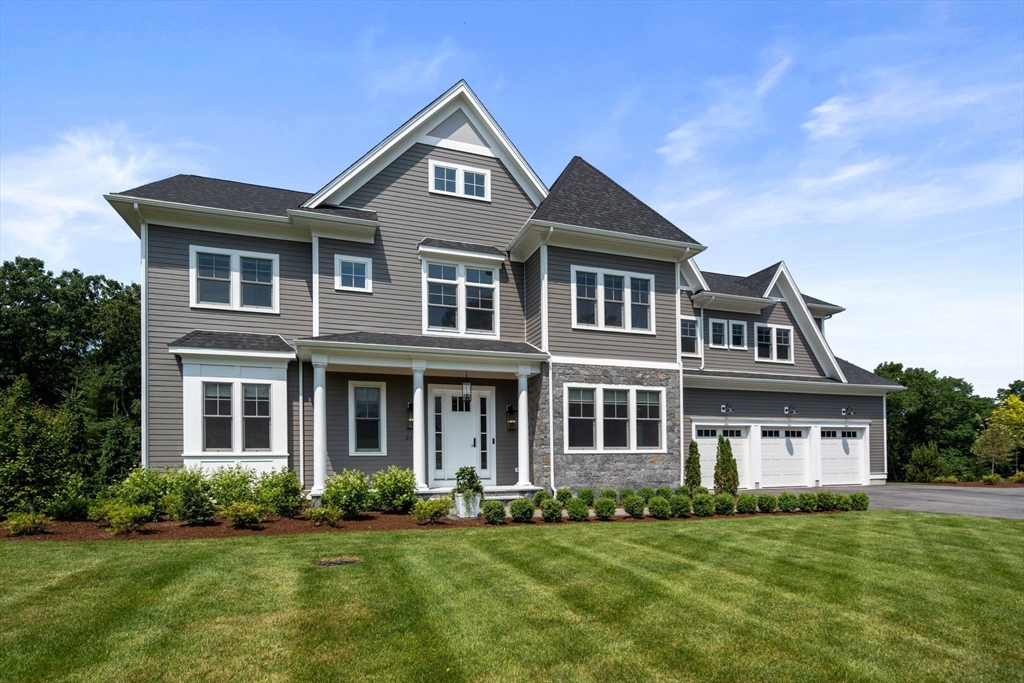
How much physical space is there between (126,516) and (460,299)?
9235 mm

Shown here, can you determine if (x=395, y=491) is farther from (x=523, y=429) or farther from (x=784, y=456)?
(x=784, y=456)

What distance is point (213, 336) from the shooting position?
49.5 ft

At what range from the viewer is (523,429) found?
16.1 metres

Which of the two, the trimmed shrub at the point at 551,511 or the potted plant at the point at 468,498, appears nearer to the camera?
the trimmed shrub at the point at 551,511

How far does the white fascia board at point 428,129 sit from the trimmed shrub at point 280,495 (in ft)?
22.2

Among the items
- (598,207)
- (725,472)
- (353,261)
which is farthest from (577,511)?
(598,207)

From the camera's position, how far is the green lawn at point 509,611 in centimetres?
525

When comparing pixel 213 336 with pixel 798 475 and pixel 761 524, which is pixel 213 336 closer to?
pixel 761 524

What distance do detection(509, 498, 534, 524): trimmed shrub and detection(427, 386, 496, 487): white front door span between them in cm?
426

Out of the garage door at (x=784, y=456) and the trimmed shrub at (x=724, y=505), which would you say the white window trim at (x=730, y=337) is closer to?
the garage door at (x=784, y=456)

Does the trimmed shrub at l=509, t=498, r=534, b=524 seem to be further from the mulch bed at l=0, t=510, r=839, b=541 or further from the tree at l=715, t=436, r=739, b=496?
the tree at l=715, t=436, r=739, b=496

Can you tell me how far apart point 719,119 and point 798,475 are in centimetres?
1454

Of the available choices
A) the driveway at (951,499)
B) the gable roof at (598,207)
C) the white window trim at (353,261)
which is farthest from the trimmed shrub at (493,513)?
the driveway at (951,499)

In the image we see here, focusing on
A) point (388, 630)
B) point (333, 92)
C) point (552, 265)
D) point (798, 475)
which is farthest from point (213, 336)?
point (798, 475)
